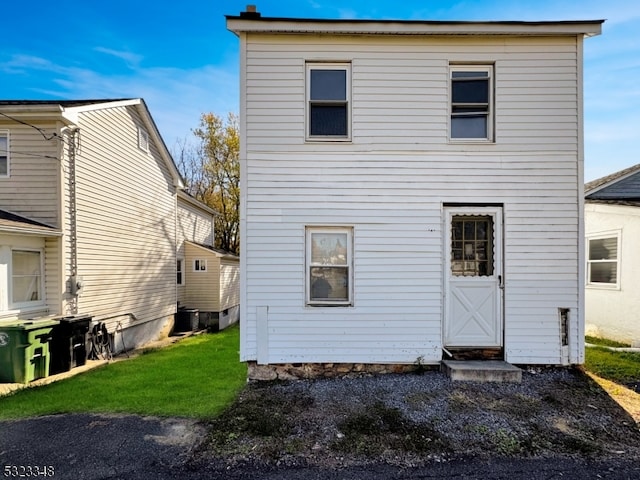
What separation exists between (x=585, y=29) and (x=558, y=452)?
6.38 m

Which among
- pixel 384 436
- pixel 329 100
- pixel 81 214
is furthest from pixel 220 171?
pixel 384 436

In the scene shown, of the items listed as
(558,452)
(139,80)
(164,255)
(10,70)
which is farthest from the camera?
(139,80)

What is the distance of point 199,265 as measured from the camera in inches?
544

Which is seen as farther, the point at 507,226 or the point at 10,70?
the point at 10,70

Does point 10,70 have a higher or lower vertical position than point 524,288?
higher

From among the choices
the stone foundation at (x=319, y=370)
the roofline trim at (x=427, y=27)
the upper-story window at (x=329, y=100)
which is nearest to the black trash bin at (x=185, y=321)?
the stone foundation at (x=319, y=370)

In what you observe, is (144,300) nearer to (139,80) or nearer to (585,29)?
(139,80)

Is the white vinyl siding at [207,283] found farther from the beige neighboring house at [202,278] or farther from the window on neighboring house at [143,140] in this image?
the window on neighboring house at [143,140]

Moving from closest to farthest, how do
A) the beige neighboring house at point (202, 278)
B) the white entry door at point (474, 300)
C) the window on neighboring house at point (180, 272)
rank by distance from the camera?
the white entry door at point (474, 300)
the beige neighboring house at point (202, 278)
the window on neighboring house at point (180, 272)

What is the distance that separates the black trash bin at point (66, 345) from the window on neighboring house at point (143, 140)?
593cm

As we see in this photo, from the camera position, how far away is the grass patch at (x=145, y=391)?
452 centimetres

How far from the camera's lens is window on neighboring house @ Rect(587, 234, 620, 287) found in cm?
793

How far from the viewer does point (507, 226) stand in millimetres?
5555

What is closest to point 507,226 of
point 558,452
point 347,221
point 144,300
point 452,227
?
point 452,227
